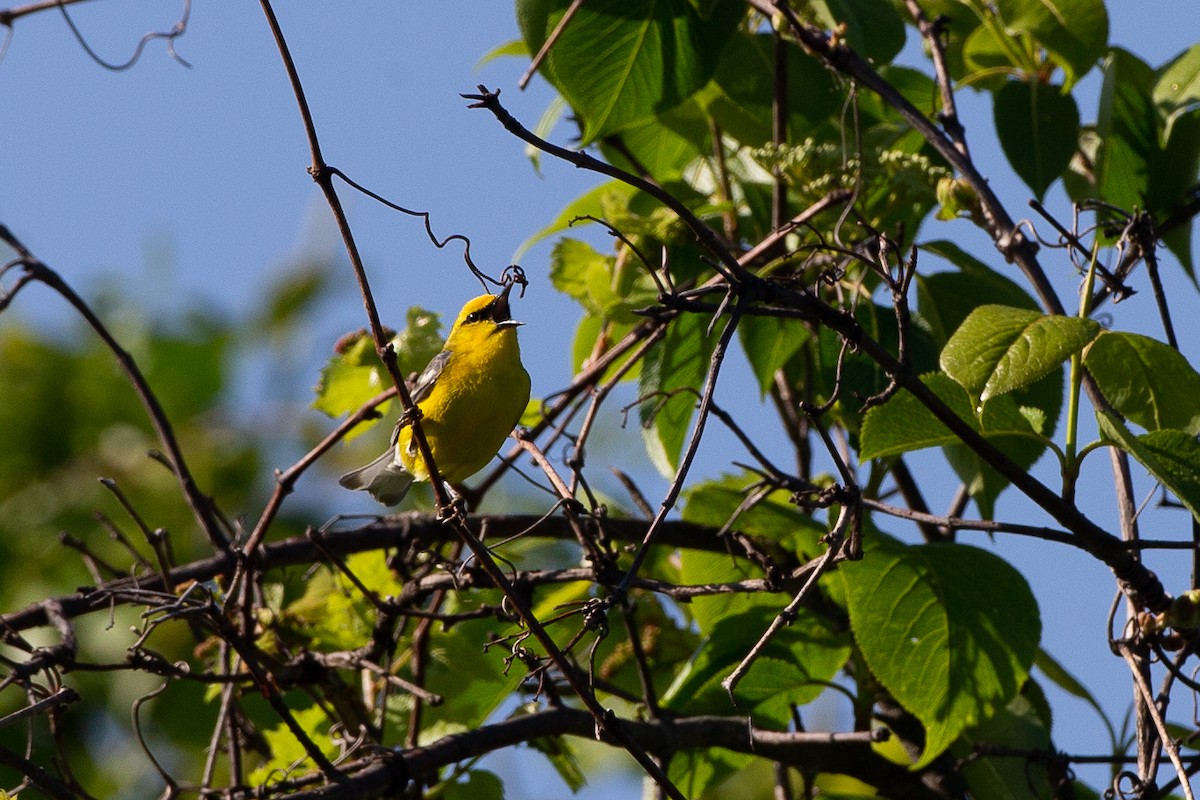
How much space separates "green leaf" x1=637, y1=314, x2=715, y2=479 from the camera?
9.21 ft

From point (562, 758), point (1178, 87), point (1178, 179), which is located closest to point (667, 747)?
point (562, 758)

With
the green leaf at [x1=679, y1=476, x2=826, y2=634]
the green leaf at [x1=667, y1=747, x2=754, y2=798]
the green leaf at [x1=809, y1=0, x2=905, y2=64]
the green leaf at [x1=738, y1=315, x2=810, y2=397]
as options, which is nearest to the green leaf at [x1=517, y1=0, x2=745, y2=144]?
the green leaf at [x1=809, y1=0, x2=905, y2=64]

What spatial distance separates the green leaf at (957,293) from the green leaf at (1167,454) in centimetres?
99

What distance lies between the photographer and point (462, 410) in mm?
3182

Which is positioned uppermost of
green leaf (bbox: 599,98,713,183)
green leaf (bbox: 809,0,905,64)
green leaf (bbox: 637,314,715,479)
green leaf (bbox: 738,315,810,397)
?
green leaf (bbox: 599,98,713,183)

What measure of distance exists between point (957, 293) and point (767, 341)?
506 mm

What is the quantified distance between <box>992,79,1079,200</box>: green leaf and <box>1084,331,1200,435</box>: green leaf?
3.04 ft

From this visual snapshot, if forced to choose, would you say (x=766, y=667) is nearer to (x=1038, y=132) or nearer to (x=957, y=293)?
(x=957, y=293)

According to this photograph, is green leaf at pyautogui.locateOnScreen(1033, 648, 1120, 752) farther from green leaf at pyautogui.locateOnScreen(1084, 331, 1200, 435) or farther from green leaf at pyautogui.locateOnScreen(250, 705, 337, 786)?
green leaf at pyautogui.locateOnScreen(250, 705, 337, 786)

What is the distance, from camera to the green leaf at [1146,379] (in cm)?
205

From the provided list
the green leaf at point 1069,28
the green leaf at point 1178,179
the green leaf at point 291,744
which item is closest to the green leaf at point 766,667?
the green leaf at point 291,744

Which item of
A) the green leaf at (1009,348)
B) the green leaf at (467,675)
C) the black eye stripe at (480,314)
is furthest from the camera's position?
the black eye stripe at (480,314)

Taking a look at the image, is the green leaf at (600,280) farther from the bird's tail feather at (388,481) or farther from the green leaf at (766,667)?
the green leaf at (766,667)

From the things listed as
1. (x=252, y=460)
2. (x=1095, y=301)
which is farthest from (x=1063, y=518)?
(x=252, y=460)
